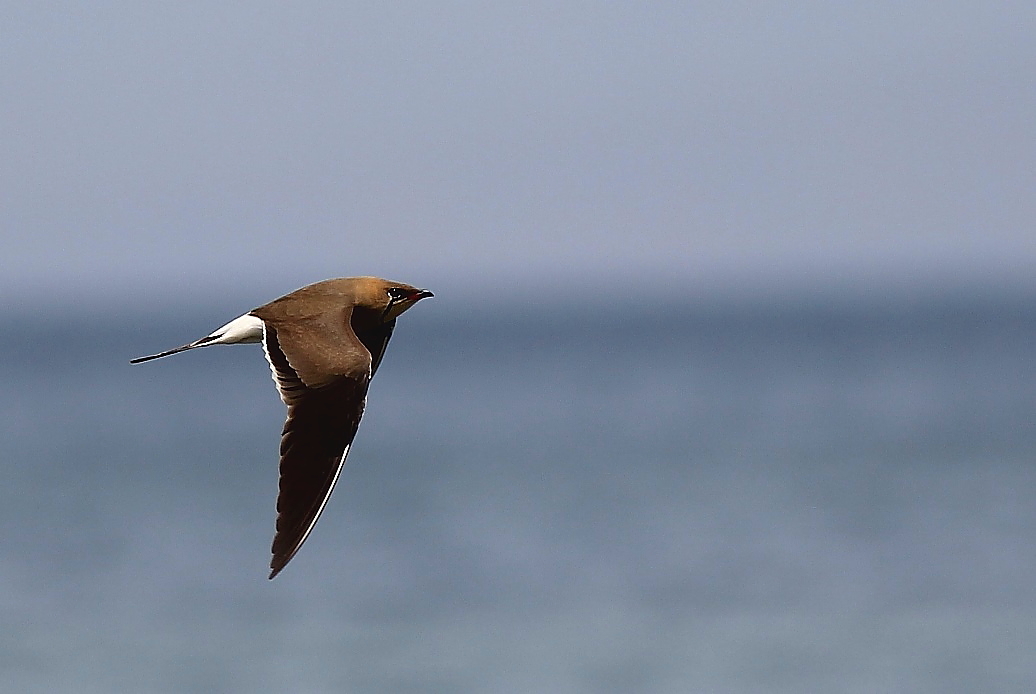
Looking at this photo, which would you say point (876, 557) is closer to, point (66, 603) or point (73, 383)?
point (66, 603)

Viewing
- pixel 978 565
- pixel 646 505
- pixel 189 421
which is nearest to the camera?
pixel 978 565

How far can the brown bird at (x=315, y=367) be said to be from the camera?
1070 centimetres

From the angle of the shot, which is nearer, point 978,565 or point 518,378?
point 978,565

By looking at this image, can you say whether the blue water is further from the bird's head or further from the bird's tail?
the bird's tail

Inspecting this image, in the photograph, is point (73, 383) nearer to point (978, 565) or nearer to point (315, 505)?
point (978, 565)

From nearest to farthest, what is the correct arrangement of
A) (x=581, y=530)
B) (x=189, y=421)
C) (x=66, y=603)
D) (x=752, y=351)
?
(x=66, y=603) → (x=581, y=530) → (x=189, y=421) → (x=752, y=351)

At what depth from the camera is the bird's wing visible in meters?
10.6

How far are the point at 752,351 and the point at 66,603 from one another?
444 ft

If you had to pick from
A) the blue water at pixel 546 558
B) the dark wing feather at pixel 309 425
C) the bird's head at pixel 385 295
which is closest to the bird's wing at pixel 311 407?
the dark wing feather at pixel 309 425

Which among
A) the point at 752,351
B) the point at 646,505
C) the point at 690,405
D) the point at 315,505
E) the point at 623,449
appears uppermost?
the point at 315,505

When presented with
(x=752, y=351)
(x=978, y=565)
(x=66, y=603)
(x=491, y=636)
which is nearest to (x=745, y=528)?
(x=978, y=565)

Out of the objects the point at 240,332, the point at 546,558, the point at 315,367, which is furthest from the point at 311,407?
the point at 546,558

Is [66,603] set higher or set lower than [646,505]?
higher

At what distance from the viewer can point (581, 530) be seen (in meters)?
47.2
